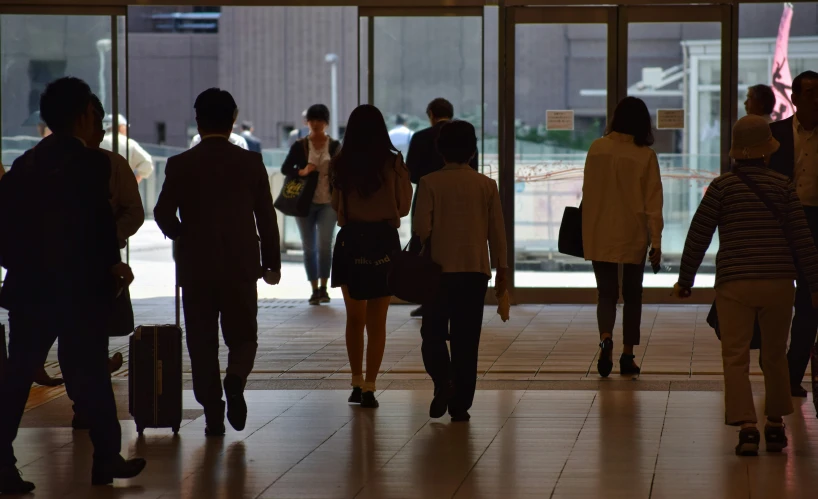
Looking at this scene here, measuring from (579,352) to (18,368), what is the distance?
15.6 ft

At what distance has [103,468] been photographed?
5.25 m

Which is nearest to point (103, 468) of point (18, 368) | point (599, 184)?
point (18, 368)

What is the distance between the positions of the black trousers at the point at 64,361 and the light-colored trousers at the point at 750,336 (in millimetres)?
2632

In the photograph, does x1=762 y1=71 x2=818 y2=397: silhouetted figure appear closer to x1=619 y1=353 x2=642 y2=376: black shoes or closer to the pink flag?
x1=619 y1=353 x2=642 y2=376: black shoes

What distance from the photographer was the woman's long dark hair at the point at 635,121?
7.91 m

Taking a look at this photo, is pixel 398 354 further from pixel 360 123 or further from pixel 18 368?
pixel 18 368

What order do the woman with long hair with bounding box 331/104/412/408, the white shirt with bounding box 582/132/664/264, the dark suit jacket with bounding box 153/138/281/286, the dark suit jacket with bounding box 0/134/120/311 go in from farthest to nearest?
1. the white shirt with bounding box 582/132/664/264
2. the woman with long hair with bounding box 331/104/412/408
3. the dark suit jacket with bounding box 153/138/281/286
4. the dark suit jacket with bounding box 0/134/120/311

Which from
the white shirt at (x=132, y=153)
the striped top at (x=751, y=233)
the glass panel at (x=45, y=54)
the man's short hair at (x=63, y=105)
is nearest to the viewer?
the man's short hair at (x=63, y=105)

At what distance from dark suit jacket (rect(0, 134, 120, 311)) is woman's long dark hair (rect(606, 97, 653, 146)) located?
375 cm

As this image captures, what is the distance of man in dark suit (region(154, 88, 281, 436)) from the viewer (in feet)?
19.9

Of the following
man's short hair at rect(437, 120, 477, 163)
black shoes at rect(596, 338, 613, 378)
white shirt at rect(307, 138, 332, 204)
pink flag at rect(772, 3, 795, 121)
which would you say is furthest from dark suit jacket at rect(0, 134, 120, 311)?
pink flag at rect(772, 3, 795, 121)

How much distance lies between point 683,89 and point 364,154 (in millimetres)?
5803

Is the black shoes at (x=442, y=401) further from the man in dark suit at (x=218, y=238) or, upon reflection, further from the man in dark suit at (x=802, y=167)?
the man in dark suit at (x=802, y=167)

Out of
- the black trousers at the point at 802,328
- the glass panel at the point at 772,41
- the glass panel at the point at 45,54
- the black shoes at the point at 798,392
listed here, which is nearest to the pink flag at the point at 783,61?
the glass panel at the point at 772,41
